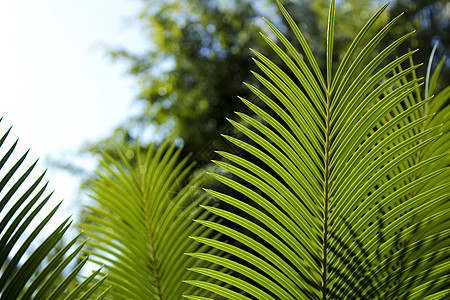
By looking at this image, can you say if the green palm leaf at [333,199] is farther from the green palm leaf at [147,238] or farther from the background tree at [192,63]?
the background tree at [192,63]

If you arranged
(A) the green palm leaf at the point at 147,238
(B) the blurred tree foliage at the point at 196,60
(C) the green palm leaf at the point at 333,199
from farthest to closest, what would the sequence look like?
(B) the blurred tree foliage at the point at 196,60, (A) the green palm leaf at the point at 147,238, (C) the green palm leaf at the point at 333,199

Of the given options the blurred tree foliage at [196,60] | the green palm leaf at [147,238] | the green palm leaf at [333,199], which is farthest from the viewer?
the blurred tree foliage at [196,60]

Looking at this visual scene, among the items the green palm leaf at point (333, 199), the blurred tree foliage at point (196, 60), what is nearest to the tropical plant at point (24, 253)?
the green palm leaf at point (333, 199)

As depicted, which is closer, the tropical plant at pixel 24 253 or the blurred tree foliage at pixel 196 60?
the tropical plant at pixel 24 253

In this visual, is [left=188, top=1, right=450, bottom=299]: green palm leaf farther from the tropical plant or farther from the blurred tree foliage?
the blurred tree foliage

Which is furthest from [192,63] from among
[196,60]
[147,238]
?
[147,238]

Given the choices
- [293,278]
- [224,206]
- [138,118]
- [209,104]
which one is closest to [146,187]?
[224,206]

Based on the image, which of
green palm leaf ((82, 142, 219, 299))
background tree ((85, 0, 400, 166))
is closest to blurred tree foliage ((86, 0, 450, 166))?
background tree ((85, 0, 400, 166))

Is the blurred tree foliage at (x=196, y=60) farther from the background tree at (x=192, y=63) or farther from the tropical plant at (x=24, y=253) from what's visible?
the tropical plant at (x=24, y=253)

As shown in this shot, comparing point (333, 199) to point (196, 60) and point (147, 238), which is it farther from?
point (196, 60)

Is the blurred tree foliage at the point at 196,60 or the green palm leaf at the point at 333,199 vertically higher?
the blurred tree foliage at the point at 196,60

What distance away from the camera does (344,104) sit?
1.80ft

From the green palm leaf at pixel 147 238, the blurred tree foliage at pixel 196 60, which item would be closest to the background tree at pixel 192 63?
the blurred tree foliage at pixel 196 60

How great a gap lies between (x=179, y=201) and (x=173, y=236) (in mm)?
98
